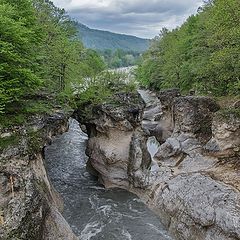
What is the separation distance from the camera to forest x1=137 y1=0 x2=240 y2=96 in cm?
2577

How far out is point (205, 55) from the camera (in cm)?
3781

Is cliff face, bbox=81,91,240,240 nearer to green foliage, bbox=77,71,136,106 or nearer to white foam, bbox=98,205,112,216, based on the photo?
green foliage, bbox=77,71,136,106

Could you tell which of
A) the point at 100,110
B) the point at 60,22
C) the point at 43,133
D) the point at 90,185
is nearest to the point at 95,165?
the point at 90,185

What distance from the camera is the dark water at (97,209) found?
19.7 meters

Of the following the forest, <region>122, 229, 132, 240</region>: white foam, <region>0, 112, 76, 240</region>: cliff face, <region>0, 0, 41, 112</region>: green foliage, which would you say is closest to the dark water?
<region>122, 229, 132, 240</region>: white foam

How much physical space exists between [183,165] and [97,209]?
23.0ft

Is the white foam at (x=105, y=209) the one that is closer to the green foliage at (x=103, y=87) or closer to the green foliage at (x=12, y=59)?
the green foliage at (x=103, y=87)

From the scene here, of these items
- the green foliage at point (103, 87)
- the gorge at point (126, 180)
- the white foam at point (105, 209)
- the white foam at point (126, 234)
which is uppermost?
the green foliage at point (103, 87)

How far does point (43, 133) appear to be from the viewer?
19.3 m

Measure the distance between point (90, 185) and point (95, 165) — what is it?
159 centimetres

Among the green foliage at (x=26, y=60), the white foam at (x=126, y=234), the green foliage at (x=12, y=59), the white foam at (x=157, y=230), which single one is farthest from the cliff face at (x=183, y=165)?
the green foliage at (x=12, y=59)

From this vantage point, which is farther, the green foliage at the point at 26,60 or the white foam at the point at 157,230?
the white foam at the point at 157,230

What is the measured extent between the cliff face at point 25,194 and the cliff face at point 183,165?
673cm

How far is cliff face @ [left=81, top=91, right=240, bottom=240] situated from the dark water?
793 millimetres
